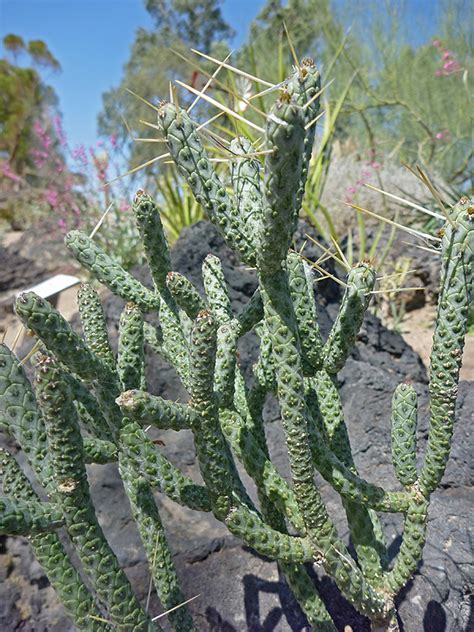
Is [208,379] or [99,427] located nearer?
[208,379]

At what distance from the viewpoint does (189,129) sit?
47.6 inches

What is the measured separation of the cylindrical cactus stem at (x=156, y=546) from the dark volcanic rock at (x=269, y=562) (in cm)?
40

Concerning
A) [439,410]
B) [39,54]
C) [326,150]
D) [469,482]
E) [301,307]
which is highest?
[39,54]

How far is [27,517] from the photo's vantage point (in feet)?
3.80

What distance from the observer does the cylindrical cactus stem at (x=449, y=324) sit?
4.19 feet

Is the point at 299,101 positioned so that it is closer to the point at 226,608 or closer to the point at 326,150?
the point at 226,608

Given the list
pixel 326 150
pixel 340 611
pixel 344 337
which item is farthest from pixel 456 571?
pixel 326 150

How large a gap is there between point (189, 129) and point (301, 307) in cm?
50

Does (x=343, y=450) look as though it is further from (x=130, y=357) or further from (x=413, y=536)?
(x=130, y=357)

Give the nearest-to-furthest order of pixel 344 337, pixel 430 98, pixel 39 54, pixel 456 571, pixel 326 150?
pixel 344 337 → pixel 456 571 → pixel 326 150 → pixel 430 98 → pixel 39 54

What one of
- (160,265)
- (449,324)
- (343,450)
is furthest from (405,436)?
(160,265)

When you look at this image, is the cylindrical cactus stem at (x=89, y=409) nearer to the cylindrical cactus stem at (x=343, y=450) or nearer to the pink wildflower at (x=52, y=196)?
the cylindrical cactus stem at (x=343, y=450)

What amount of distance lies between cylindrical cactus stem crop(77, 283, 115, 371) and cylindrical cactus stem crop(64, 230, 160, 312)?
63 millimetres

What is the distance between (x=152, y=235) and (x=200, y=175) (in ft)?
1.22
